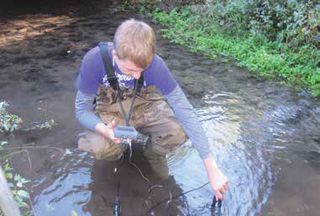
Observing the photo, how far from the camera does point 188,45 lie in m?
7.19

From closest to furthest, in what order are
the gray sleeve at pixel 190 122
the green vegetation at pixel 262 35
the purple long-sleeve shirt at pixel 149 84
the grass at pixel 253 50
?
the gray sleeve at pixel 190 122 < the purple long-sleeve shirt at pixel 149 84 < the grass at pixel 253 50 < the green vegetation at pixel 262 35

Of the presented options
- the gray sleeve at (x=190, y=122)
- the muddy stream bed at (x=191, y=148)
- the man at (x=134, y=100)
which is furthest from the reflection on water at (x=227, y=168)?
the gray sleeve at (x=190, y=122)

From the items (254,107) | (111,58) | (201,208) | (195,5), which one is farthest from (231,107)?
(195,5)

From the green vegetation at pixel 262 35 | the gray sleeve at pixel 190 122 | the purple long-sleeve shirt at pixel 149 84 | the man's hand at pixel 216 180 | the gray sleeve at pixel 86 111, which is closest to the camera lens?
the man's hand at pixel 216 180

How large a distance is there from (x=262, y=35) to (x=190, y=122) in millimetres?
4308

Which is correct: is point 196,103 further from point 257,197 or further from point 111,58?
point 111,58

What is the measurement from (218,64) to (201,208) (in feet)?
10.9

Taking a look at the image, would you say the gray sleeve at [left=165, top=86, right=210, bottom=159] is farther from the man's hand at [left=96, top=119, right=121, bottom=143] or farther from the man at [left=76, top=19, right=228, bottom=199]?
the man's hand at [left=96, top=119, right=121, bottom=143]

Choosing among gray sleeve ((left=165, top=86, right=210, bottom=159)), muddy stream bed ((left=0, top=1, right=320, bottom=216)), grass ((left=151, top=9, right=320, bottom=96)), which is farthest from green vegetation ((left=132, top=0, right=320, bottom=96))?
gray sleeve ((left=165, top=86, right=210, bottom=159))

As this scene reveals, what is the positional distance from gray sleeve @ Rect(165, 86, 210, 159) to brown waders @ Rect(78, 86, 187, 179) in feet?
1.25

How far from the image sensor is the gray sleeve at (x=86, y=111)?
3.16 metres

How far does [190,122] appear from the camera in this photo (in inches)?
117

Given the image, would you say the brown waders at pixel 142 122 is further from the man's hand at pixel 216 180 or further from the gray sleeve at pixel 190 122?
the man's hand at pixel 216 180

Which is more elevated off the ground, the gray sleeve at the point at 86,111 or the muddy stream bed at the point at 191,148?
the gray sleeve at the point at 86,111
